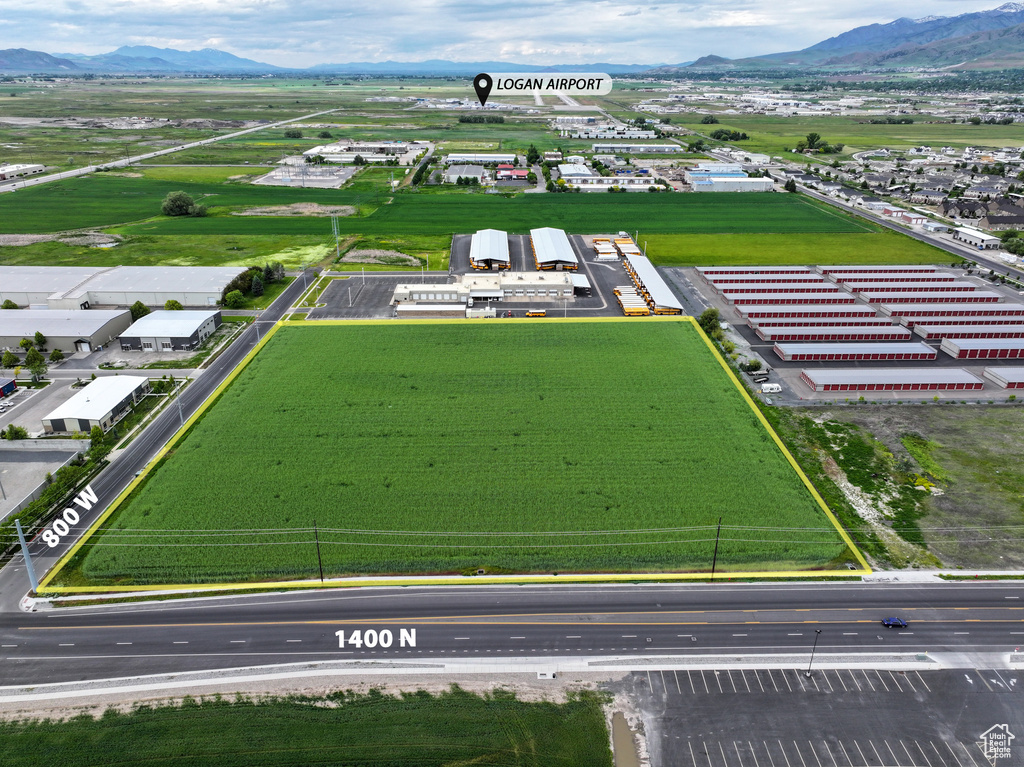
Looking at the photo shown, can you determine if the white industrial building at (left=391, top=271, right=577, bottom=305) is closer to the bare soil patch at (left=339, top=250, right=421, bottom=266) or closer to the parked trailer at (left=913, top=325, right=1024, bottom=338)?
the bare soil patch at (left=339, top=250, right=421, bottom=266)

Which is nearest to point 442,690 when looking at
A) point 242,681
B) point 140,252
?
point 242,681

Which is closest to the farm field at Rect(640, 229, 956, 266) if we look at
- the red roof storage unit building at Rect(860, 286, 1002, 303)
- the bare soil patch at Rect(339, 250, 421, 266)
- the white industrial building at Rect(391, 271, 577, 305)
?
the red roof storage unit building at Rect(860, 286, 1002, 303)

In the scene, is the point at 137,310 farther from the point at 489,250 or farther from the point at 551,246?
the point at 551,246

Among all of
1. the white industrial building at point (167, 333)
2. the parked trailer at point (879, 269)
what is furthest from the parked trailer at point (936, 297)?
the white industrial building at point (167, 333)

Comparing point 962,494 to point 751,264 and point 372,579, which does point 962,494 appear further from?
point 751,264

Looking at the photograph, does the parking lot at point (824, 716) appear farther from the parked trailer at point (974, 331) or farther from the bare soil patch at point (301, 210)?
the bare soil patch at point (301, 210)

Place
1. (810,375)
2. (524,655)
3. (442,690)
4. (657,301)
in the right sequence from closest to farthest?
(442,690), (524,655), (810,375), (657,301)
